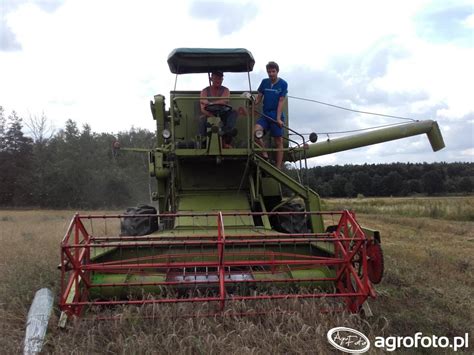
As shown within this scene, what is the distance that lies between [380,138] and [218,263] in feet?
16.8

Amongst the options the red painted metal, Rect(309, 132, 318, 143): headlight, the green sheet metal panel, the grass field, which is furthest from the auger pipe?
the red painted metal

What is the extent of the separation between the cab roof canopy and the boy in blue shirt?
35 centimetres

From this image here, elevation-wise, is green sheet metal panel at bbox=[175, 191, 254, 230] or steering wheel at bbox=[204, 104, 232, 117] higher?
steering wheel at bbox=[204, 104, 232, 117]

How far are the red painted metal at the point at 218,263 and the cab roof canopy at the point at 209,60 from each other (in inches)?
106

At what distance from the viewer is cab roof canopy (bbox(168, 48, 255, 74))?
22.2 ft

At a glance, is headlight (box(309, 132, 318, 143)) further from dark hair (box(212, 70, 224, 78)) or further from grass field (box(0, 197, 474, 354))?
grass field (box(0, 197, 474, 354))

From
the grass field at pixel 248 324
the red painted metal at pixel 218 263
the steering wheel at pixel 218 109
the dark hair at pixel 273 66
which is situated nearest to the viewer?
the grass field at pixel 248 324

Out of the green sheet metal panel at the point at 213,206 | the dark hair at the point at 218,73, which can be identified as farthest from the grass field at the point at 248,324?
the dark hair at the point at 218,73

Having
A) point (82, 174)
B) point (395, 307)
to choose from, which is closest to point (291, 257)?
point (395, 307)

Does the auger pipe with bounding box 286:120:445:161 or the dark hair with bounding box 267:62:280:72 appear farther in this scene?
the auger pipe with bounding box 286:120:445:161

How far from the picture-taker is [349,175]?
49.5 metres

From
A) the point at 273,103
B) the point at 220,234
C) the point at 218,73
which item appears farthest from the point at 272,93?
the point at 220,234

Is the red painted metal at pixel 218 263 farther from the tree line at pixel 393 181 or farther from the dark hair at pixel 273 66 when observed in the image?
the tree line at pixel 393 181

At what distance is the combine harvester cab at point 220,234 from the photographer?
4.32 metres
